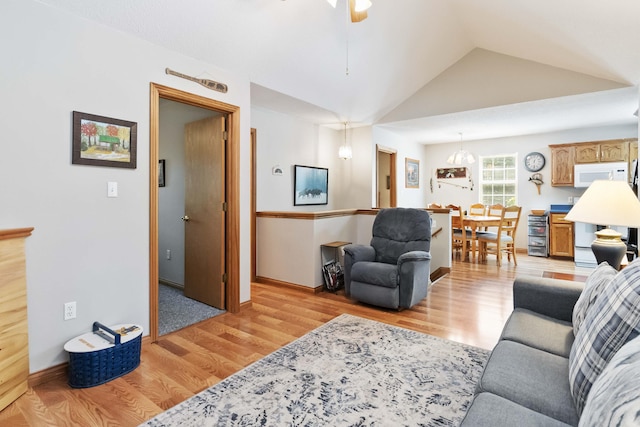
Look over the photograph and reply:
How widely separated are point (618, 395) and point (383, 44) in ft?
12.7

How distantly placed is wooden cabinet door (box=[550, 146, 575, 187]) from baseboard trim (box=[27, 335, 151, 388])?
773 cm

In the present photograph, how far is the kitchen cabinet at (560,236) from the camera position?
19.5 feet

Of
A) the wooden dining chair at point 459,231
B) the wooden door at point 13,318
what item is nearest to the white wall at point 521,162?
the wooden dining chair at point 459,231

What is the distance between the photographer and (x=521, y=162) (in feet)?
22.6

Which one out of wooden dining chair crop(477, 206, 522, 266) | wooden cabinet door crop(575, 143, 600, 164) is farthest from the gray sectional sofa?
wooden cabinet door crop(575, 143, 600, 164)

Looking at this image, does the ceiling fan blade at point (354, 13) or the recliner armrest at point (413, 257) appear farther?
the recliner armrest at point (413, 257)

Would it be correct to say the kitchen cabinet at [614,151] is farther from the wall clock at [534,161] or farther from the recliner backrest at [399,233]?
the recliner backrest at [399,233]

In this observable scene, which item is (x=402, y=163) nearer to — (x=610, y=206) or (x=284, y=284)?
(x=284, y=284)

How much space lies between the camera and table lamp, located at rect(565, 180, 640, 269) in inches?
78.8

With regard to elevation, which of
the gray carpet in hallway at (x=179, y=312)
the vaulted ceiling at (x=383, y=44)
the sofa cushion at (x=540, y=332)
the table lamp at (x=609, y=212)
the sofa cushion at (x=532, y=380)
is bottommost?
the gray carpet in hallway at (x=179, y=312)

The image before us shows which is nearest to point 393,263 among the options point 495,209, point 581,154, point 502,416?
point 502,416

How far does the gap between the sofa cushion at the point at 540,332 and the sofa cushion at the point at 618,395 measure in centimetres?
77

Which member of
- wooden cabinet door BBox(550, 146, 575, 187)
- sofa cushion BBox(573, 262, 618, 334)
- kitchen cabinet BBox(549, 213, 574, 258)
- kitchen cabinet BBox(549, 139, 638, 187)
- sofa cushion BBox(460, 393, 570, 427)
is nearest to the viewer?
sofa cushion BBox(460, 393, 570, 427)

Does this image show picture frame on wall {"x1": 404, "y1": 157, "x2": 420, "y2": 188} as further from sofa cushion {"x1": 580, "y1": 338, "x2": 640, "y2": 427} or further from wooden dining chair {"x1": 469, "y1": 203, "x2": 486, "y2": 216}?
sofa cushion {"x1": 580, "y1": 338, "x2": 640, "y2": 427}
